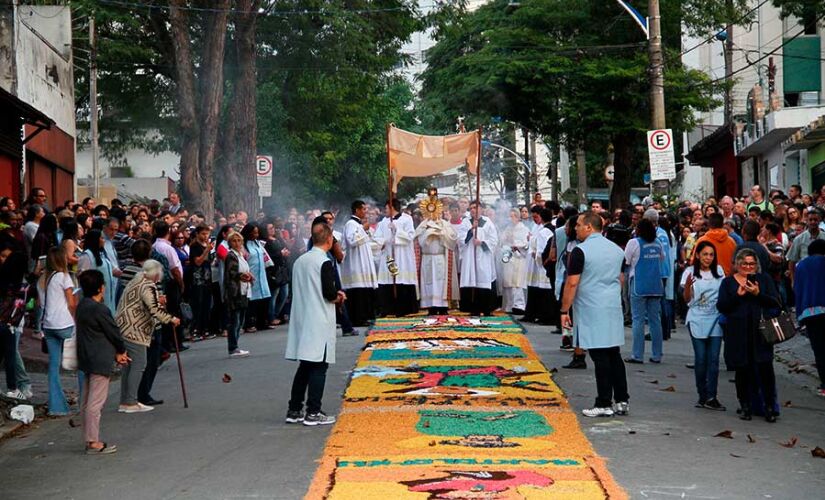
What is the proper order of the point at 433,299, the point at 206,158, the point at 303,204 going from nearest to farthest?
the point at 433,299, the point at 206,158, the point at 303,204

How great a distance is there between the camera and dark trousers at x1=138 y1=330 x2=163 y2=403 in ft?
43.7

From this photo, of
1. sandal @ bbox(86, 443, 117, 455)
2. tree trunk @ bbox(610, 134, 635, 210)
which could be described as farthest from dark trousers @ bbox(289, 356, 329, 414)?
tree trunk @ bbox(610, 134, 635, 210)

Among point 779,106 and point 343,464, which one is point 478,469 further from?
point 779,106

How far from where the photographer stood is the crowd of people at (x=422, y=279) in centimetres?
1199

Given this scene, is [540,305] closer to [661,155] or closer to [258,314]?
[661,155]

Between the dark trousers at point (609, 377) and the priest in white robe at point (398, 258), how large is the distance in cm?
1084

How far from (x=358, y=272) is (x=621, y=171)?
18.5m

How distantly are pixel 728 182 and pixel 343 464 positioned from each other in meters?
38.2

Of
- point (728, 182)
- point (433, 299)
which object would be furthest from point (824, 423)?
point (728, 182)

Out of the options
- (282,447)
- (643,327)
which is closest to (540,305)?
(643,327)

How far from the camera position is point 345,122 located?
1818 inches

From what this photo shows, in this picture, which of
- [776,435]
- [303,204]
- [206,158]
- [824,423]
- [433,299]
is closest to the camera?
[776,435]

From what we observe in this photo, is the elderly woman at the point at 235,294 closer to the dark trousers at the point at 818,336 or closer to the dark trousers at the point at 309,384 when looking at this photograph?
the dark trousers at the point at 309,384

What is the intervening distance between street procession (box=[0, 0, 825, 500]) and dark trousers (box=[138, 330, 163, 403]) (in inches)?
1.6
